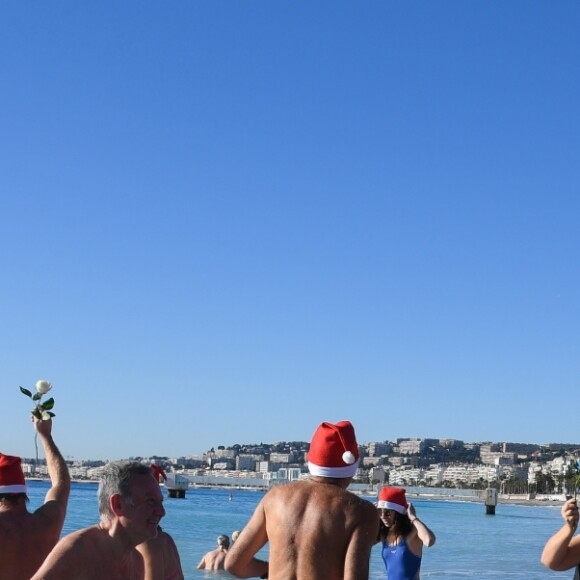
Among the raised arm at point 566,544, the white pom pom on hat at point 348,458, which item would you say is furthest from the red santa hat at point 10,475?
the raised arm at point 566,544

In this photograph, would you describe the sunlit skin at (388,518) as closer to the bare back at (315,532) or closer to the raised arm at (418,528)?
the raised arm at (418,528)

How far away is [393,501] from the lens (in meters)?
7.61

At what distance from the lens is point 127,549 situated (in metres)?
3.88

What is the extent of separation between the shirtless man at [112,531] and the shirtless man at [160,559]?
3.21ft

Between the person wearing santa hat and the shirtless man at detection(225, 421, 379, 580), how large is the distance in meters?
2.56

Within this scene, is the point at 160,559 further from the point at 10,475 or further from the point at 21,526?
the point at 10,475

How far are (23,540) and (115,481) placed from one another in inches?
53.8

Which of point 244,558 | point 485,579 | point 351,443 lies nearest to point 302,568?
point 244,558

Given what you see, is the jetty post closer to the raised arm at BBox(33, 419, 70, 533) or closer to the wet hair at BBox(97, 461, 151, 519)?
the raised arm at BBox(33, 419, 70, 533)

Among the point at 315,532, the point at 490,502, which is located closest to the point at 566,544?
the point at 315,532

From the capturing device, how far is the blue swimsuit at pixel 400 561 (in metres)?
7.52

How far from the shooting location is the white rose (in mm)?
5520

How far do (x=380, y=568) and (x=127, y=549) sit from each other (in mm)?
24206

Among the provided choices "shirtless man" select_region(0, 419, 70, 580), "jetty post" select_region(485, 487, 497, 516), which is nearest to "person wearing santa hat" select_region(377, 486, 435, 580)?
"shirtless man" select_region(0, 419, 70, 580)
